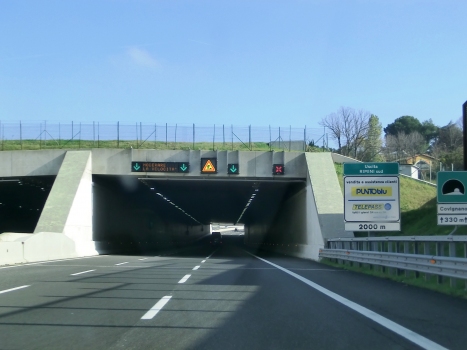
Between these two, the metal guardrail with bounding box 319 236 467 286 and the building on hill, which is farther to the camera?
the building on hill

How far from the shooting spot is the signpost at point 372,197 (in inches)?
1043

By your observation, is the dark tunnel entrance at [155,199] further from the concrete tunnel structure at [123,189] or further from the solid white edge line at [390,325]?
the solid white edge line at [390,325]

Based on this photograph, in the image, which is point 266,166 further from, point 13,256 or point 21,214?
point 21,214

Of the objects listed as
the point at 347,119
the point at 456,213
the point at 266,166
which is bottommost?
the point at 456,213

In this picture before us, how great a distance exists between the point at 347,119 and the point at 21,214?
40.8m

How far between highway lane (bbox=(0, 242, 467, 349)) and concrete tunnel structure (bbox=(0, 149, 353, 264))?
11.8 m

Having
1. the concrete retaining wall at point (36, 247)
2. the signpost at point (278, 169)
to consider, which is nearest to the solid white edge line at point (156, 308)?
the concrete retaining wall at point (36, 247)

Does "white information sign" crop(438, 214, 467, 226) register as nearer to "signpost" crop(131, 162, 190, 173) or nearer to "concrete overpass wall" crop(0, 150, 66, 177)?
"signpost" crop(131, 162, 190, 173)

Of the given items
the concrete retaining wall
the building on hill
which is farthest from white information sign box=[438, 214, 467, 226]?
the building on hill

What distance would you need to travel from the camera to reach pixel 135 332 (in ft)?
28.0

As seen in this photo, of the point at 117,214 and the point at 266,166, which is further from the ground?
the point at 266,166

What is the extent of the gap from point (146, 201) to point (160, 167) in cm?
1832

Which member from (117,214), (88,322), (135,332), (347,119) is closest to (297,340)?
(135,332)

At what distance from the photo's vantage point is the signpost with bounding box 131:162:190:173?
38.6 metres
